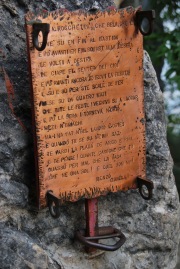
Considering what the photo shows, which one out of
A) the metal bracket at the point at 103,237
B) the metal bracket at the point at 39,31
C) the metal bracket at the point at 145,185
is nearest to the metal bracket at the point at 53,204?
the metal bracket at the point at 103,237

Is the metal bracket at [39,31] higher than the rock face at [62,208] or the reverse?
higher

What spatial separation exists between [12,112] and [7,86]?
0.09m

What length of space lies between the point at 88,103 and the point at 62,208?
391 millimetres

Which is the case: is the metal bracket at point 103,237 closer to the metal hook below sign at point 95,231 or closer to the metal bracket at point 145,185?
the metal hook below sign at point 95,231

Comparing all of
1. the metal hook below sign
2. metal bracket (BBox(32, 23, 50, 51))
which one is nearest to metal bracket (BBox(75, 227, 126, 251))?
the metal hook below sign

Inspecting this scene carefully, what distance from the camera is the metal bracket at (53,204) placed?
167 cm

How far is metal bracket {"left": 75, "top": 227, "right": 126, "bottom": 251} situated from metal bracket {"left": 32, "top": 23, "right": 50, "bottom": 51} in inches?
26.2

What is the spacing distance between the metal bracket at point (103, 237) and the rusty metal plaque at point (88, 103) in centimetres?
15

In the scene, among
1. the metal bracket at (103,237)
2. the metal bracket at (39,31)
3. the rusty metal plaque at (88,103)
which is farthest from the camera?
the metal bracket at (103,237)

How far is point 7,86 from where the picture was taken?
5.66 ft

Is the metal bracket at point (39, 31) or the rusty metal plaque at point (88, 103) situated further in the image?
the rusty metal plaque at point (88, 103)

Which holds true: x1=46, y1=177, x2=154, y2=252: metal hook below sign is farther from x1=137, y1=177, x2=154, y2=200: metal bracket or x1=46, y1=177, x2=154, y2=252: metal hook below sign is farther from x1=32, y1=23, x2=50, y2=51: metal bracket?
x1=32, y1=23, x2=50, y2=51: metal bracket

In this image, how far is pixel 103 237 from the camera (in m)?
1.82

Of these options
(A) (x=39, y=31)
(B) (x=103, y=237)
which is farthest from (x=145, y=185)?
(A) (x=39, y=31)
